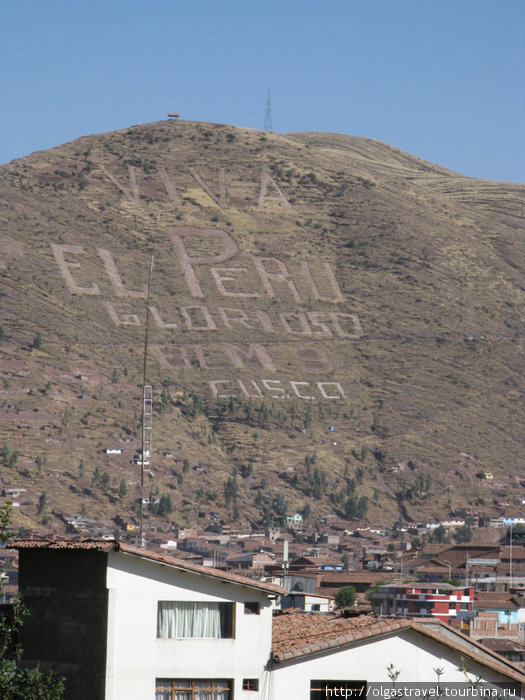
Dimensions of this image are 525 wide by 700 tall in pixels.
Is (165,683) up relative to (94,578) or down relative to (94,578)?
down

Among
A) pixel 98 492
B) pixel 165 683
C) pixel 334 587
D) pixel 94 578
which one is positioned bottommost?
pixel 165 683

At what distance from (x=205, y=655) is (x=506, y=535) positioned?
161m

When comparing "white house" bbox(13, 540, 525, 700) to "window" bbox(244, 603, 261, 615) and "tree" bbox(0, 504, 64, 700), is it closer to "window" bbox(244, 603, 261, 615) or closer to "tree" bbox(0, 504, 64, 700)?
"window" bbox(244, 603, 261, 615)

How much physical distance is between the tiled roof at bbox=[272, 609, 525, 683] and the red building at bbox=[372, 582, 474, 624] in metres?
70.5

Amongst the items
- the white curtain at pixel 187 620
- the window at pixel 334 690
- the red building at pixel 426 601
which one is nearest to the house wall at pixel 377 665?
the window at pixel 334 690

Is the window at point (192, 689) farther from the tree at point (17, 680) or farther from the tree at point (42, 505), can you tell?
the tree at point (42, 505)

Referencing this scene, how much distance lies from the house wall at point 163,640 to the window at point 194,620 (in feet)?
0.40

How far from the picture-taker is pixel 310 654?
28.0 meters

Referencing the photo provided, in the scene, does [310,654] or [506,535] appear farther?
[506,535]

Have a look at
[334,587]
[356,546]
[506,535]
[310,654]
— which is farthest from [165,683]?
[356,546]

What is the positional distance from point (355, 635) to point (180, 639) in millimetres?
3350

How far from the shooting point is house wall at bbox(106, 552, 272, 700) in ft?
87.2

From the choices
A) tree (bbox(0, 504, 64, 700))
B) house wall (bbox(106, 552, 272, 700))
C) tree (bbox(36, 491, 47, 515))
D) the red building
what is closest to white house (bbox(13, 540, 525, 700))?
house wall (bbox(106, 552, 272, 700))

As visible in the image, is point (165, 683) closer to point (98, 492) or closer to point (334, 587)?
point (334, 587)
